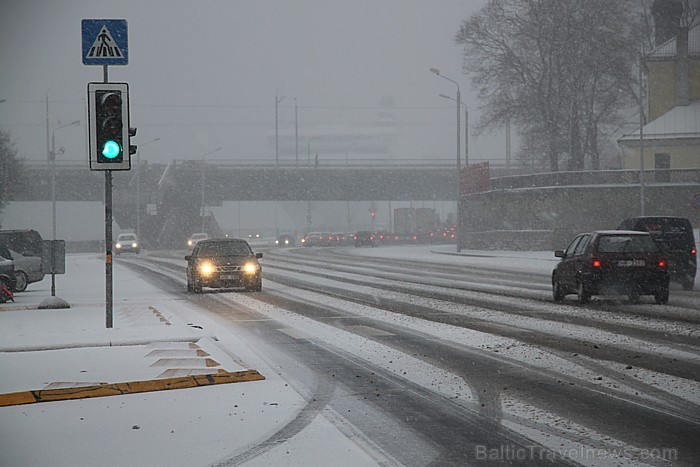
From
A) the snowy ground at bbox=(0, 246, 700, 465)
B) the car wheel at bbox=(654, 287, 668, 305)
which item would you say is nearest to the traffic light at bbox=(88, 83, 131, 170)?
the snowy ground at bbox=(0, 246, 700, 465)

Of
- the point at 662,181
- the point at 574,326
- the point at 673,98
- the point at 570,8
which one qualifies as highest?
the point at 570,8

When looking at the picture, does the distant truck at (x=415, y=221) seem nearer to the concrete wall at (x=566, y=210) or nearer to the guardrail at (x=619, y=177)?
the concrete wall at (x=566, y=210)

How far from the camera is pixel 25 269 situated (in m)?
28.6

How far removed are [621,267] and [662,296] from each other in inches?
47.7

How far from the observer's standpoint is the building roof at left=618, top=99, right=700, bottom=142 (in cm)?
6172

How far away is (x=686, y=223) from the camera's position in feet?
85.0

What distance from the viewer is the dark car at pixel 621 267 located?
63.9 feet

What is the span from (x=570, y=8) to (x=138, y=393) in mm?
53090

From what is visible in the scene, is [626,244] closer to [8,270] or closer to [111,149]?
[111,149]

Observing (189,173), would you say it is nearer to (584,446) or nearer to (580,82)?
(580,82)

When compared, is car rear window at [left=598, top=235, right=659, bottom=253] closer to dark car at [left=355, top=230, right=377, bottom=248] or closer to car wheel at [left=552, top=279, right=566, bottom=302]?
car wheel at [left=552, top=279, right=566, bottom=302]

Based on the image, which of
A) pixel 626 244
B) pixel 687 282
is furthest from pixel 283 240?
pixel 626 244

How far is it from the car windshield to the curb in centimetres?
1609

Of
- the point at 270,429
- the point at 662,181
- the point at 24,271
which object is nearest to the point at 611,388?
the point at 270,429
